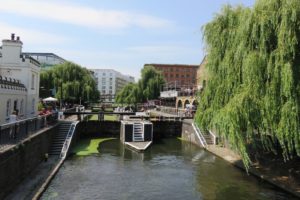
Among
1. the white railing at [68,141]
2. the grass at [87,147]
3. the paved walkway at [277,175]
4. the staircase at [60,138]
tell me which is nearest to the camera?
the paved walkway at [277,175]

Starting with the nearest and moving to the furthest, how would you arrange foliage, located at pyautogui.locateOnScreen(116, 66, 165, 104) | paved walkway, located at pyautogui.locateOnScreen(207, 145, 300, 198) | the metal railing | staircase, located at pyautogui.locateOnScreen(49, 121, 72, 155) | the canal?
the metal railing, the canal, paved walkway, located at pyautogui.locateOnScreen(207, 145, 300, 198), staircase, located at pyautogui.locateOnScreen(49, 121, 72, 155), foliage, located at pyautogui.locateOnScreen(116, 66, 165, 104)

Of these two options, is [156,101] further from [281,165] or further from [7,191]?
[7,191]

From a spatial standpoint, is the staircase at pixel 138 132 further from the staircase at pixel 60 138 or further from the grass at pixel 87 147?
the staircase at pixel 60 138

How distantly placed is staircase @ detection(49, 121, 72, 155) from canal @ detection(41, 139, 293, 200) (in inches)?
Answer: 49.7

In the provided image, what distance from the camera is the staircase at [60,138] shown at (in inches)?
980

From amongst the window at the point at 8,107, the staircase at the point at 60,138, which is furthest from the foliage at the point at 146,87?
the window at the point at 8,107

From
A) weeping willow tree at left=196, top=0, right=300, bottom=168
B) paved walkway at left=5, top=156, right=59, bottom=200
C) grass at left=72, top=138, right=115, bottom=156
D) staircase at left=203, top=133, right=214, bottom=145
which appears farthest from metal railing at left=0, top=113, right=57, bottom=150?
staircase at left=203, top=133, right=214, bottom=145

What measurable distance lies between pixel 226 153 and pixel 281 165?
7.08 m

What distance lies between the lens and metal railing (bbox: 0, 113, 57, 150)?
48.2 ft

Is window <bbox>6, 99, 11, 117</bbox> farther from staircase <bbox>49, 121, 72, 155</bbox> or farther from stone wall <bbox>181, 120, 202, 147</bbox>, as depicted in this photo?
stone wall <bbox>181, 120, 202, 147</bbox>

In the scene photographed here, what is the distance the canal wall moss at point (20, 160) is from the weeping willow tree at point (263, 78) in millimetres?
8820

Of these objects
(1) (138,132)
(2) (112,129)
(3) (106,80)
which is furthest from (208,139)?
(3) (106,80)

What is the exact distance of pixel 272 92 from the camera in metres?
14.2

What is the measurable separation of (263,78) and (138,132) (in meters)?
20.2
